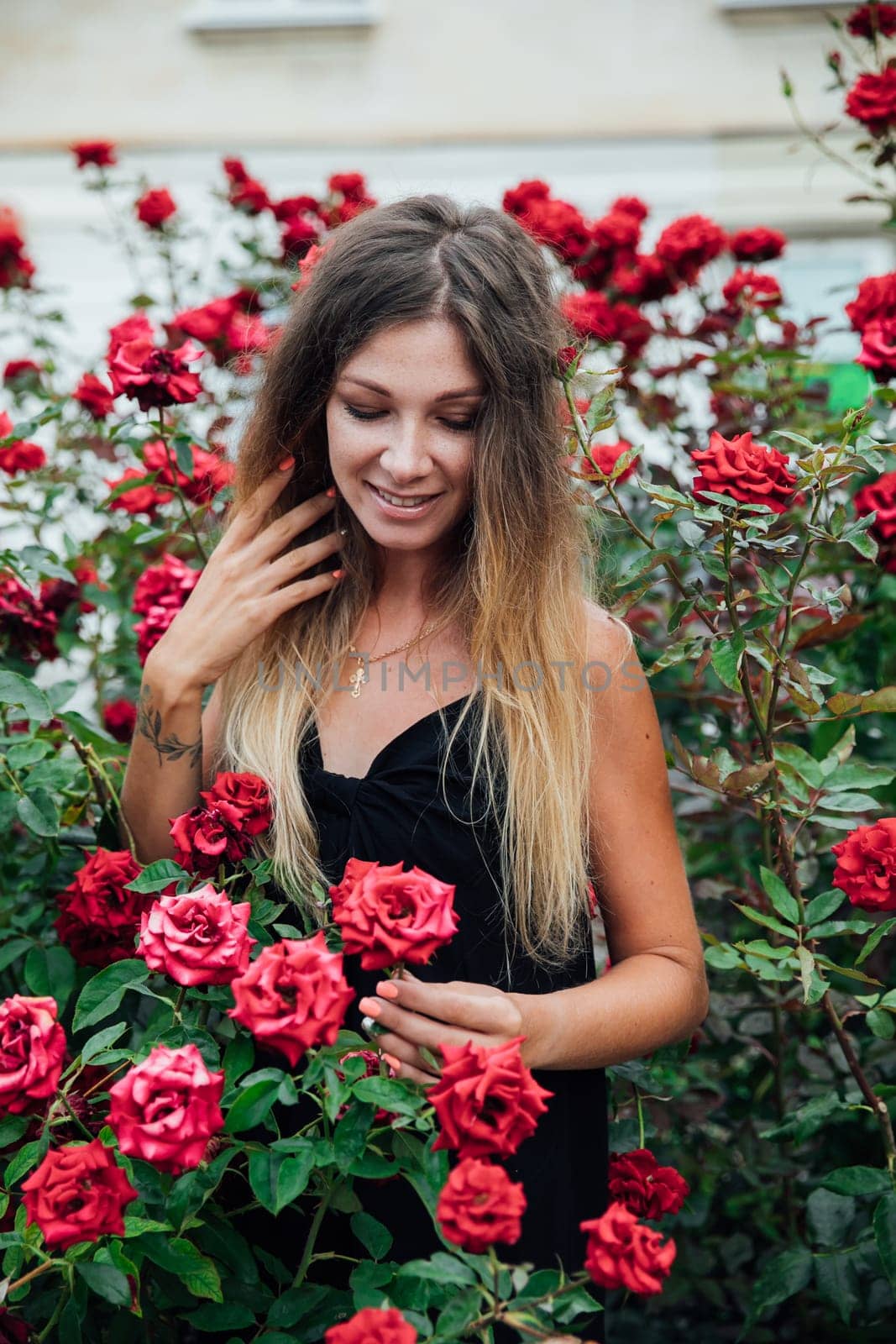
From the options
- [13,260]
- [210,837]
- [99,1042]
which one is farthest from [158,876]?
[13,260]

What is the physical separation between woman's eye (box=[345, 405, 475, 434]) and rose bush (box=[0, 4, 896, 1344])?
128 mm

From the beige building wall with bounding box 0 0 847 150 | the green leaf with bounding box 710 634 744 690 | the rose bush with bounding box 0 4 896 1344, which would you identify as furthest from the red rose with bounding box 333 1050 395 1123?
the beige building wall with bounding box 0 0 847 150

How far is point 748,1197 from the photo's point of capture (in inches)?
81.3

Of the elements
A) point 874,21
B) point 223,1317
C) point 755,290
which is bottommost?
point 223,1317

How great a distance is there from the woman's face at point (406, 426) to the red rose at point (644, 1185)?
79cm

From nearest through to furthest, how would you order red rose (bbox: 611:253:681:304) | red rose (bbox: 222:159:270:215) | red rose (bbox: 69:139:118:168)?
red rose (bbox: 611:253:681:304) → red rose (bbox: 222:159:270:215) → red rose (bbox: 69:139:118:168)

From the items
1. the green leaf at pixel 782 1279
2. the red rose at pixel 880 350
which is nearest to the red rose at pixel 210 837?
the green leaf at pixel 782 1279

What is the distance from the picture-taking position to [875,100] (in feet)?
7.13

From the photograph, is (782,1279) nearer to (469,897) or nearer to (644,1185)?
(644,1185)

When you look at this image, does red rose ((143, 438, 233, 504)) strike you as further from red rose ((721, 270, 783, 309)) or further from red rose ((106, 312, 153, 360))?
red rose ((721, 270, 783, 309))

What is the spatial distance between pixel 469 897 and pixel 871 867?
456 mm

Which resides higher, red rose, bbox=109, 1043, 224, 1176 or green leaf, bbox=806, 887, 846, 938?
red rose, bbox=109, 1043, 224, 1176

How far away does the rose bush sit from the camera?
37.9 inches

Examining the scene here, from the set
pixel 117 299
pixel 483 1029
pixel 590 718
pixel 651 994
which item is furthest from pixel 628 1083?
pixel 117 299
